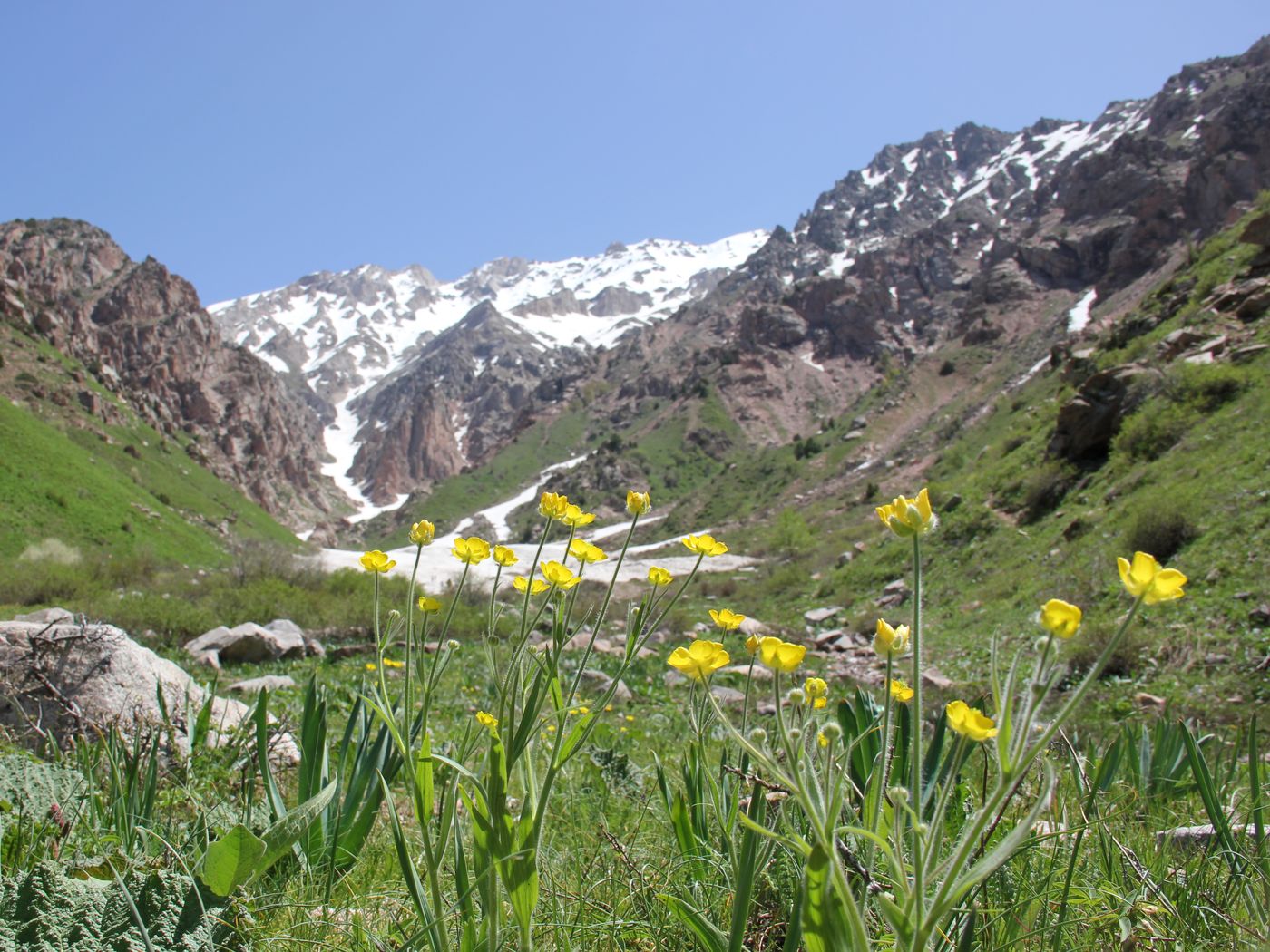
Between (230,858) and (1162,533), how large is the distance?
11.1 meters

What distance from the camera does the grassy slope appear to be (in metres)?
31.5

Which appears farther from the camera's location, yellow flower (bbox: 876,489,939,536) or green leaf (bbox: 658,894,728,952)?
green leaf (bbox: 658,894,728,952)

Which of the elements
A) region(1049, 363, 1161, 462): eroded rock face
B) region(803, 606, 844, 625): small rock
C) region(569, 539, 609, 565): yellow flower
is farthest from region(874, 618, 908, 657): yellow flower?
region(1049, 363, 1161, 462): eroded rock face

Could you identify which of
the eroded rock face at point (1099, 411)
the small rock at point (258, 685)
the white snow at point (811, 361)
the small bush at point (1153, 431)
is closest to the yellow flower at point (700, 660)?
the small rock at point (258, 685)

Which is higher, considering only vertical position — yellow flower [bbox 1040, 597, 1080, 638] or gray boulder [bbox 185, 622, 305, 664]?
yellow flower [bbox 1040, 597, 1080, 638]

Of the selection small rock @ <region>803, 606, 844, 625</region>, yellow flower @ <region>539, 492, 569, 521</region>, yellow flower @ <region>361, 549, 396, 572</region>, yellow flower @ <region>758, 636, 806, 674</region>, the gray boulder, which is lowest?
small rock @ <region>803, 606, 844, 625</region>

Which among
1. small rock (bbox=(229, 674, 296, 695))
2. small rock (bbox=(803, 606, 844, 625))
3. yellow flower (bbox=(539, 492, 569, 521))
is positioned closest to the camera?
yellow flower (bbox=(539, 492, 569, 521))

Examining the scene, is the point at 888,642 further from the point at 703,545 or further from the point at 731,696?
the point at 731,696

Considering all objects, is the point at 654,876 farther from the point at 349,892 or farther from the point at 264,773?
the point at 264,773

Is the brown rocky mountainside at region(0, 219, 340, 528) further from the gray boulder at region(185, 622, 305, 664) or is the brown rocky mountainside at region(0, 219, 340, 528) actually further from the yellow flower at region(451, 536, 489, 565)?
the yellow flower at region(451, 536, 489, 565)

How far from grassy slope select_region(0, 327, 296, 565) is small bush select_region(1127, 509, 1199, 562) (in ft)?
96.4

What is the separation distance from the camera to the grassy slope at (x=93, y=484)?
31.5 metres

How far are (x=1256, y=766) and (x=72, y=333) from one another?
8564 centimetres

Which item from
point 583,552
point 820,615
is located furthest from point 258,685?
point 820,615
